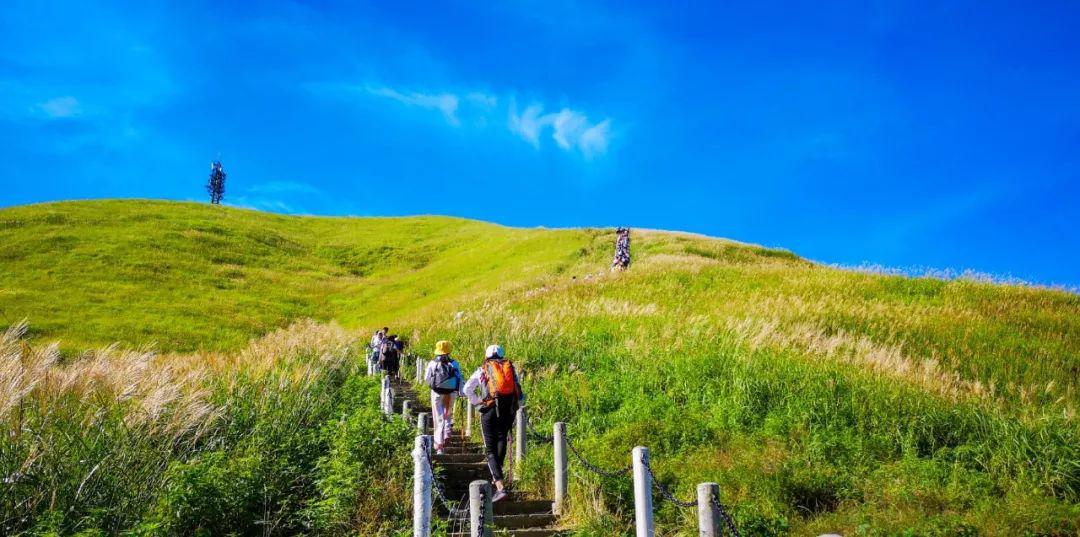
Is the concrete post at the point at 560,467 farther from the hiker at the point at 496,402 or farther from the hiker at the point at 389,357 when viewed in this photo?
the hiker at the point at 389,357

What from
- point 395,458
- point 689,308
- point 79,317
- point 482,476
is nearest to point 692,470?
point 482,476

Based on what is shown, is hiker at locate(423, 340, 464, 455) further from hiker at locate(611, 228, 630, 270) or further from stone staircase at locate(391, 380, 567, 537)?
hiker at locate(611, 228, 630, 270)

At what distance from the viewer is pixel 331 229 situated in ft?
257

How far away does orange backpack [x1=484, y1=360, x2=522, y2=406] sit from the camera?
29.5 feet

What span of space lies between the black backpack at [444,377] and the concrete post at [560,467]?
3392mm

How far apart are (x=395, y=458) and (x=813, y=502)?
543cm

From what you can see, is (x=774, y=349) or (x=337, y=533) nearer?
(x=337, y=533)

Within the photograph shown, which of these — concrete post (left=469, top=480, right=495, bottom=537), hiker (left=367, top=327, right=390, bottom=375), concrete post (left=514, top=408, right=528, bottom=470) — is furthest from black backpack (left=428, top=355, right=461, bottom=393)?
A: hiker (left=367, top=327, right=390, bottom=375)

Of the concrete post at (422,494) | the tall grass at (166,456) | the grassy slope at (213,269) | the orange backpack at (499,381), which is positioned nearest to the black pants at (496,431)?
the orange backpack at (499,381)

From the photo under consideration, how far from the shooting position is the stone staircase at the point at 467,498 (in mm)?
7523

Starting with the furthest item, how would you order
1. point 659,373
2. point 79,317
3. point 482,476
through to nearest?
point 79,317 < point 659,373 < point 482,476

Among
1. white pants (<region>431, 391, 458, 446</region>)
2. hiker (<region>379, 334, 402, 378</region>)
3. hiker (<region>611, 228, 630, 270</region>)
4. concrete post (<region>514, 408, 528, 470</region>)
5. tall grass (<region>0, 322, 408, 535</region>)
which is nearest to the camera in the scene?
tall grass (<region>0, 322, 408, 535</region>)

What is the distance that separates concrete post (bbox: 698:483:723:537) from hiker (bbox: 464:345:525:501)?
436cm

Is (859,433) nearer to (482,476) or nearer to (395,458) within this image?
(482,476)
